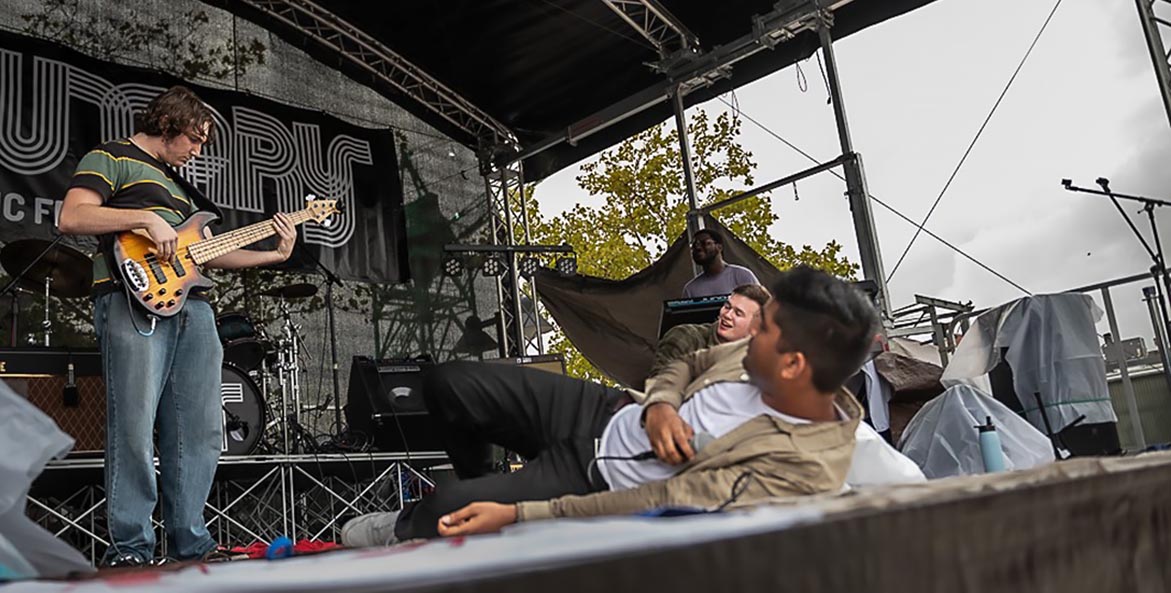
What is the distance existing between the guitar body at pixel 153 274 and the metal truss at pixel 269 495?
58.5 inches

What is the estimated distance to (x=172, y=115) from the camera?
2422 millimetres

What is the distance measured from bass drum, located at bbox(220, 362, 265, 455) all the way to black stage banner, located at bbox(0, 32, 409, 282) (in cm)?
159

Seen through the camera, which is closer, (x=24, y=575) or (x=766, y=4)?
(x=24, y=575)

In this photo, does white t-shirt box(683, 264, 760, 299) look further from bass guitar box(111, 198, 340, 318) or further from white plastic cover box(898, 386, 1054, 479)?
bass guitar box(111, 198, 340, 318)

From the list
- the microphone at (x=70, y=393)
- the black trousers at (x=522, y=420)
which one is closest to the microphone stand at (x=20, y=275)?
the microphone at (x=70, y=393)

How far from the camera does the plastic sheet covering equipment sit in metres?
0.67

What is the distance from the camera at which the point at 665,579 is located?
41 centimetres

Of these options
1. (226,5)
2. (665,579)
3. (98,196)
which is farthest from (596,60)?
(665,579)

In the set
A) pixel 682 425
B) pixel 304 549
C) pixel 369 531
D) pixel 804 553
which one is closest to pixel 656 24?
pixel 369 531

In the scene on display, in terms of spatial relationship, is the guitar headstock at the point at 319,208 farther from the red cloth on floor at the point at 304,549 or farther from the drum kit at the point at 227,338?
the red cloth on floor at the point at 304,549

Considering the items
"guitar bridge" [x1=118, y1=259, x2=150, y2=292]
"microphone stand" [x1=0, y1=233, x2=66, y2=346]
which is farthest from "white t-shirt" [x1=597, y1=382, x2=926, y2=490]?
"microphone stand" [x1=0, y1=233, x2=66, y2=346]

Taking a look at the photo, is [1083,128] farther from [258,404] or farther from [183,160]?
[183,160]

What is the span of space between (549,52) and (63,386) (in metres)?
3.73

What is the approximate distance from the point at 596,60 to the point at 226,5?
2.64 m
